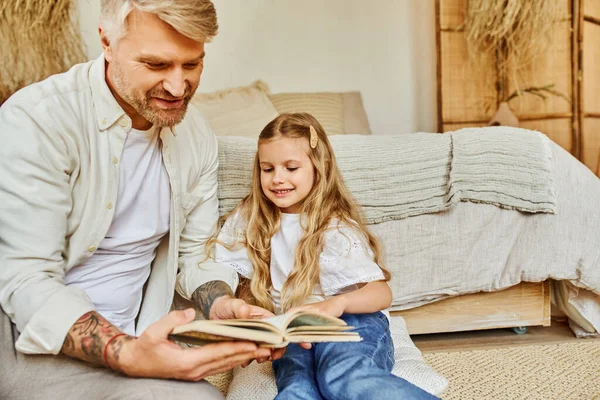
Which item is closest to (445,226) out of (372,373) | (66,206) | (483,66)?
(372,373)

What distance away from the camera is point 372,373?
1.19m

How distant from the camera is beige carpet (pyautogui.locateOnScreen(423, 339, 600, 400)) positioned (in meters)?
1.56

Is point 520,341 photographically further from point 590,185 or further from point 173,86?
point 173,86

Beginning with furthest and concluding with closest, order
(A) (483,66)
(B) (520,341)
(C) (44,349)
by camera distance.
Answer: (A) (483,66)
(B) (520,341)
(C) (44,349)

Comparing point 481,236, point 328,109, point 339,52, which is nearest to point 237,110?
point 328,109

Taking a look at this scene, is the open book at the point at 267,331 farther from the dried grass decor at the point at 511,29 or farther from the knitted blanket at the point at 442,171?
the dried grass decor at the point at 511,29

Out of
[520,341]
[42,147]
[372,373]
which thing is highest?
[42,147]

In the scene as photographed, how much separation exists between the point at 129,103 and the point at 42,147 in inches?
7.8

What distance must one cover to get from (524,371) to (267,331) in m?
1.03

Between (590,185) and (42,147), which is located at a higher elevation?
(42,147)

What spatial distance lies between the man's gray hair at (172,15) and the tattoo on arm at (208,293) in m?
0.53

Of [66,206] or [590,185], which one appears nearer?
[66,206]

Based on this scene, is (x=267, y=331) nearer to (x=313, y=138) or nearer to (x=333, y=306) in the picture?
(x=333, y=306)

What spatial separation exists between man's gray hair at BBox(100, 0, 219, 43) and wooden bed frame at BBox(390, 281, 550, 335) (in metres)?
1.11
